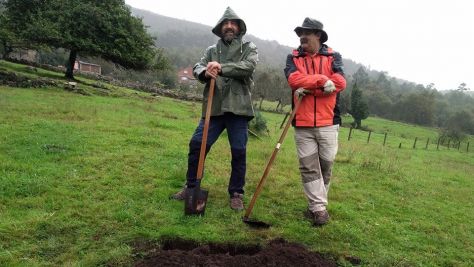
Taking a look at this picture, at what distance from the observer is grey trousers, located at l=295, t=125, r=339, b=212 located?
5.68 metres

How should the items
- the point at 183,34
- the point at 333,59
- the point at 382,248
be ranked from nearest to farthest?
the point at 382,248 < the point at 333,59 < the point at 183,34

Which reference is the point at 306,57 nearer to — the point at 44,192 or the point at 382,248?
the point at 382,248

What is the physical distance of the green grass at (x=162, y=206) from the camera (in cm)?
479

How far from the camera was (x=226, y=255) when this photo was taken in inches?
172

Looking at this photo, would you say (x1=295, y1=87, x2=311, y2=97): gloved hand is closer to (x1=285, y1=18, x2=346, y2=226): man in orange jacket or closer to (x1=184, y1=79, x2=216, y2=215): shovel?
(x1=285, y1=18, x2=346, y2=226): man in orange jacket

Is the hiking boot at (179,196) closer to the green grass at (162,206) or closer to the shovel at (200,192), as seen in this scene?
the green grass at (162,206)

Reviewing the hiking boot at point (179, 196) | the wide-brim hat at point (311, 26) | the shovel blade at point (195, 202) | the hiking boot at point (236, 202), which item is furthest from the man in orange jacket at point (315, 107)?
the hiking boot at point (179, 196)

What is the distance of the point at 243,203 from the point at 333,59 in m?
2.52

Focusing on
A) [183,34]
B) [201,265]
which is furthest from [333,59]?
[183,34]

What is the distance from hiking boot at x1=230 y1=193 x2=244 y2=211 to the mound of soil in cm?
104

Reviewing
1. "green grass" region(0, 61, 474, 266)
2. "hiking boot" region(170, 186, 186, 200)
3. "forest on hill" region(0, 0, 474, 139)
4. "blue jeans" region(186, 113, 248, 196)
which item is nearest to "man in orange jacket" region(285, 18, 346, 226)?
"green grass" region(0, 61, 474, 266)

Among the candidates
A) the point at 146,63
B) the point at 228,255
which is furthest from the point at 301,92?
the point at 146,63

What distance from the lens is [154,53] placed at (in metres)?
29.8

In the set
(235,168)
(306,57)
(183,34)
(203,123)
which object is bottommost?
(235,168)
